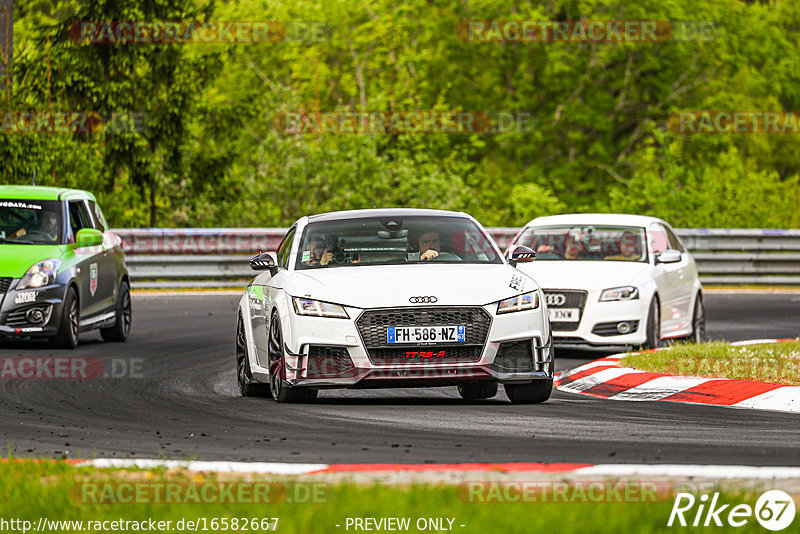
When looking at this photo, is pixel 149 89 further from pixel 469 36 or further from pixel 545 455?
pixel 545 455

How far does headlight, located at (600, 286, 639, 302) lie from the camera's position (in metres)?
16.3

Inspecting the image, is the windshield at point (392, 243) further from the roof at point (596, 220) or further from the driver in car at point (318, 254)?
the roof at point (596, 220)

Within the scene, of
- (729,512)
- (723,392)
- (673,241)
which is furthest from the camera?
(673,241)

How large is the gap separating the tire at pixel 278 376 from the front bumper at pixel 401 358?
0.21m

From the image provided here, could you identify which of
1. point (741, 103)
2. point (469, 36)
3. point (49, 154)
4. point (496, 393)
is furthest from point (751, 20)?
point (496, 393)

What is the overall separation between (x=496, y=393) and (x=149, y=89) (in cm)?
2370

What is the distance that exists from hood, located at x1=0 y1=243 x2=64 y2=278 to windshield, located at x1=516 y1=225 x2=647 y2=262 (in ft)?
16.7

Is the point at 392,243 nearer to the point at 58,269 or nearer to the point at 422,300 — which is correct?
the point at 422,300

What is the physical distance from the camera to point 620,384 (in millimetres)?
12797

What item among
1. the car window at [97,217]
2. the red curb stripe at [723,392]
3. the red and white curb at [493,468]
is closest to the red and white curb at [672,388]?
the red curb stripe at [723,392]

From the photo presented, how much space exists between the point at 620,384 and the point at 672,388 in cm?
66

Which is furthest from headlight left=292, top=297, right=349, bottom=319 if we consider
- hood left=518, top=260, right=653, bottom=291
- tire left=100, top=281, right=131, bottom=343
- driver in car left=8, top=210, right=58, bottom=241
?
tire left=100, top=281, right=131, bottom=343

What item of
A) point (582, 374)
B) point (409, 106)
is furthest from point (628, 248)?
point (409, 106)

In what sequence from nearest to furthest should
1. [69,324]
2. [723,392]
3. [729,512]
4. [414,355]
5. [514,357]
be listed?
[729,512], [414,355], [514,357], [723,392], [69,324]
